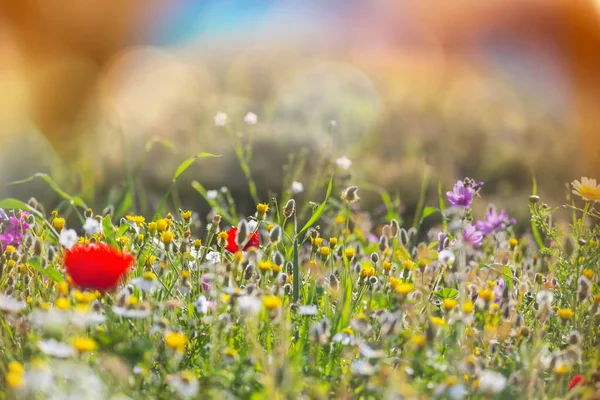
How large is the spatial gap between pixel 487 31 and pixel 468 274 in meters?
3.71

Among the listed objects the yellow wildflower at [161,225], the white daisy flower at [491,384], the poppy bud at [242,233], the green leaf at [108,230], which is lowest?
the green leaf at [108,230]

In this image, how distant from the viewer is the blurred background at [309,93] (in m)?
4.43

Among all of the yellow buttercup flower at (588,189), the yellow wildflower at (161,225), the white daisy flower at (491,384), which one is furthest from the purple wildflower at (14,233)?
the yellow buttercup flower at (588,189)

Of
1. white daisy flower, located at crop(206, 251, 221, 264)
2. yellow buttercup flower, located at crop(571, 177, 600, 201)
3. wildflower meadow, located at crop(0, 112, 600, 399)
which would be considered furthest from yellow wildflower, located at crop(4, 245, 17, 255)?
yellow buttercup flower, located at crop(571, 177, 600, 201)

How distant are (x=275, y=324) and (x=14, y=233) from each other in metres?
0.94

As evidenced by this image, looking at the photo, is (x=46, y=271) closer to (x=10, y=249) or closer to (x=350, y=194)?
(x=10, y=249)

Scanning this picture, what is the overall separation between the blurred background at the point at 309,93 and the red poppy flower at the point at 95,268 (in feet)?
7.73

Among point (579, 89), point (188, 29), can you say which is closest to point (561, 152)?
point (579, 89)

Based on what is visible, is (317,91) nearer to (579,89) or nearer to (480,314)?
(579,89)

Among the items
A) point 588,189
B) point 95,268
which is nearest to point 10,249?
point 95,268

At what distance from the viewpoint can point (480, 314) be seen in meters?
1.70

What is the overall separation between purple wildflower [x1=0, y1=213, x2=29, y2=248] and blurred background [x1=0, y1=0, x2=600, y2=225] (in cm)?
169

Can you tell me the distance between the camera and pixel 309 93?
19.3 feet

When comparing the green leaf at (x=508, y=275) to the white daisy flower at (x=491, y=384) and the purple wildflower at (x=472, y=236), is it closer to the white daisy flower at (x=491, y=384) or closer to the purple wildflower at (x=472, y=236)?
the purple wildflower at (x=472, y=236)
